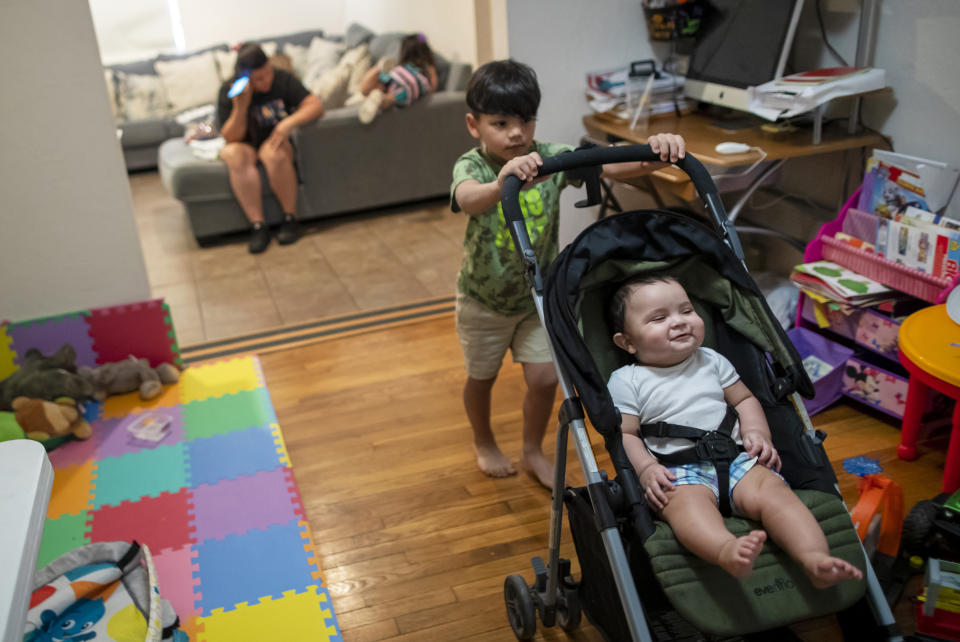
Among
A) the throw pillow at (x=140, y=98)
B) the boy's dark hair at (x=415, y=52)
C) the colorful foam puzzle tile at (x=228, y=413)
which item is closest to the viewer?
the colorful foam puzzle tile at (x=228, y=413)

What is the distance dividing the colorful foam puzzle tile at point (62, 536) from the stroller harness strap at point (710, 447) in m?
1.48

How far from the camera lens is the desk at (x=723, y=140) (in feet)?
8.38

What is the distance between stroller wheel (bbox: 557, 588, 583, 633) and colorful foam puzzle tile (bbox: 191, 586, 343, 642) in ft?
1.53

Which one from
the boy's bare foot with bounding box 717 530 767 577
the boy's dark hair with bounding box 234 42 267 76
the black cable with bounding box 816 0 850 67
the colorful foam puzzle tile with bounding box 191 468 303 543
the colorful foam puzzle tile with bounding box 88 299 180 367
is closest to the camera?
the boy's bare foot with bounding box 717 530 767 577

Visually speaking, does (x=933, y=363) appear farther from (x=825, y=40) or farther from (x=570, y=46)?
(x=570, y=46)

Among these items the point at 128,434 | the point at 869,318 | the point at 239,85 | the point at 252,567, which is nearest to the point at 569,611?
the point at 252,567

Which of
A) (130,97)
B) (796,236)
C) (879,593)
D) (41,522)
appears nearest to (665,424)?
(879,593)

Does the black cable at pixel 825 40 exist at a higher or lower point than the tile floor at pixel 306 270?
higher

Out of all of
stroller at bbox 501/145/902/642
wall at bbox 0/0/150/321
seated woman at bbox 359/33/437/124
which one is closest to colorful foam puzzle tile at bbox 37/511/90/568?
wall at bbox 0/0/150/321

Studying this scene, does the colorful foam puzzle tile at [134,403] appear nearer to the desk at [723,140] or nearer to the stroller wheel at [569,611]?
the stroller wheel at [569,611]

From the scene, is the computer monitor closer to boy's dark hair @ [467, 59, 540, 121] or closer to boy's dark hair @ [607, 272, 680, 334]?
boy's dark hair @ [467, 59, 540, 121]

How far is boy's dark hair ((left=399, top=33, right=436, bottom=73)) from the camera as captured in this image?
4789mm

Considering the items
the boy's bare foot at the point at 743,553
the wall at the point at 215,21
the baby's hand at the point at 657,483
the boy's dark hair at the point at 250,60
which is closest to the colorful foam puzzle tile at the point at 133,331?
the boy's dark hair at the point at 250,60

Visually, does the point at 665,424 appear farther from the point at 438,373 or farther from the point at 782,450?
the point at 438,373
